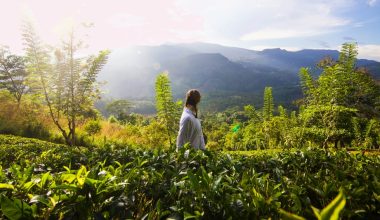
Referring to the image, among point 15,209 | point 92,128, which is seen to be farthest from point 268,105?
point 15,209

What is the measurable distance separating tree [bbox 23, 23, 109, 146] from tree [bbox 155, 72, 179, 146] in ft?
7.98

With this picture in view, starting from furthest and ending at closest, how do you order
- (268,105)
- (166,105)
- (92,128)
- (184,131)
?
(268,105), (166,105), (92,128), (184,131)

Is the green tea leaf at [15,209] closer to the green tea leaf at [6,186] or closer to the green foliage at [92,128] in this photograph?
the green tea leaf at [6,186]

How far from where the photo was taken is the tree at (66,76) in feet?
38.1

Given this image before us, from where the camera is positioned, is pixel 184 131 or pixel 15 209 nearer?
pixel 15 209

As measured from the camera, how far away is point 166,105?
13.7 meters

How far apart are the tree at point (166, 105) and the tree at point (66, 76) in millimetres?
2434

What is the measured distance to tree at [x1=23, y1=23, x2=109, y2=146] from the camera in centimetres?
1162

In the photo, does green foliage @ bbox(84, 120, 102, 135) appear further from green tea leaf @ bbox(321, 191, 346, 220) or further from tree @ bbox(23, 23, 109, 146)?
green tea leaf @ bbox(321, 191, 346, 220)

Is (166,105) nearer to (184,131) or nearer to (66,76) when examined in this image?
(66,76)

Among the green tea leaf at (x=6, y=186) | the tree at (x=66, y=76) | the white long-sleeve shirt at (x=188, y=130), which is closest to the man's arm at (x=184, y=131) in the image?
the white long-sleeve shirt at (x=188, y=130)

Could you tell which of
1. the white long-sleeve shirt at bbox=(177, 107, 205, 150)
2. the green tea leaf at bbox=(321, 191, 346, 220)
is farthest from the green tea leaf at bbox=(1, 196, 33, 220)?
the white long-sleeve shirt at bbox=(177, 107, 205, 150)

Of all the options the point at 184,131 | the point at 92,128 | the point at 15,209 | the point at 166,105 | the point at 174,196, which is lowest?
the point at 92,128

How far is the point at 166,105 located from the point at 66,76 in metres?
4.04
